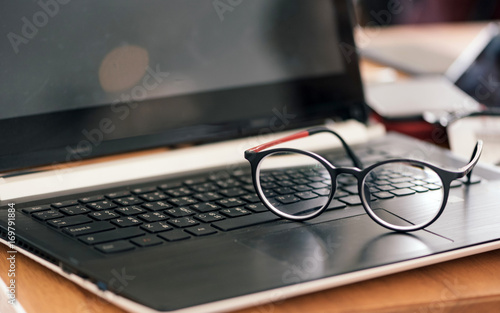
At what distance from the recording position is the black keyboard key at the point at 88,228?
19.5 inches

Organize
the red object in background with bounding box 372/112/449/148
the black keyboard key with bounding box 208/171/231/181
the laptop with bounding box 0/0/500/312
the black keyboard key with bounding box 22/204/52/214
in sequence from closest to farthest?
the laptop with bounding box 0/0/500/312 → the black keyboard key with bounding box 22/204/52/214 → the black keyboard key with bounding box 208/171/231/181 → the red object in background with bounding box 372/112/449/148

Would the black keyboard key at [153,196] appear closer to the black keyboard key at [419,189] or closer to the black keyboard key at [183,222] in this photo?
the black keyboard key at [183,222]

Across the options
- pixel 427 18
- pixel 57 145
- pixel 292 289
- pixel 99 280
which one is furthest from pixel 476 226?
pixel 427 18

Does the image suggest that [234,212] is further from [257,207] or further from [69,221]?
[69,221]

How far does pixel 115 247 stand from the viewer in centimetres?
47

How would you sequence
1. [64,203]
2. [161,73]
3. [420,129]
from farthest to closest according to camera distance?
[420,129] → [161,73] → [64,203]

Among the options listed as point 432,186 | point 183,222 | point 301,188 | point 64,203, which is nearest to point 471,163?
point 432,186

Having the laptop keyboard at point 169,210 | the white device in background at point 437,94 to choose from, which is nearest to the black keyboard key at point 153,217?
the laptop keyboard at point 169,210

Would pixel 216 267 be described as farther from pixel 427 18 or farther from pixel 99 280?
pixel 427 18

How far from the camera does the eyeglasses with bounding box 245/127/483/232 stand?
53cm

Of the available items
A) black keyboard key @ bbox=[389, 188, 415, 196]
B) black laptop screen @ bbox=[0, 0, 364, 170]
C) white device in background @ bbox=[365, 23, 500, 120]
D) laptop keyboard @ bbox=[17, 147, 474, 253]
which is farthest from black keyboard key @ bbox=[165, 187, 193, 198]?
white device in background @ bbox=[365, 23, 500, 120]

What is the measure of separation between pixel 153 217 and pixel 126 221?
24mm

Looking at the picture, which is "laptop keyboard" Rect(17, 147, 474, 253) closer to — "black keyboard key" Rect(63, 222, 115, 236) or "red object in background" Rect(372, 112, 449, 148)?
"black keyboard key" Rect(63, 222, 115, 236)

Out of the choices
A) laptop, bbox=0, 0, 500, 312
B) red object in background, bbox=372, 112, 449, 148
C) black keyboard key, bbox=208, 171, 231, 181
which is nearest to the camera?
laptop, bbox=0, 0, 500, 312
